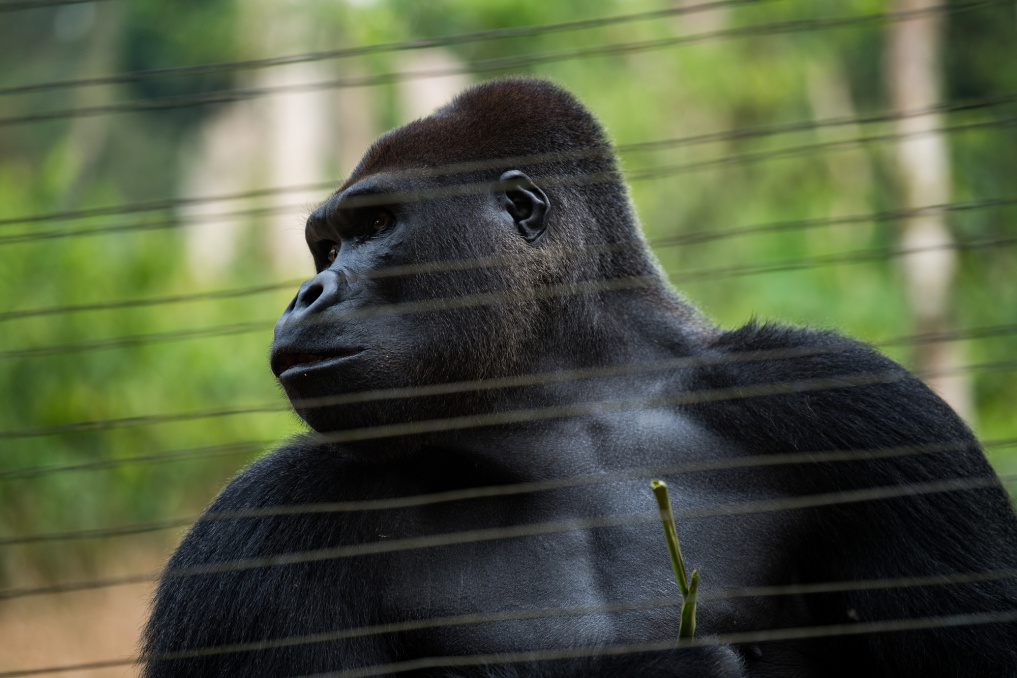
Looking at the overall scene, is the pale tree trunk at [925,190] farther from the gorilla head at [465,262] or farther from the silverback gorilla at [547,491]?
the silverback gorilla at [547,491]

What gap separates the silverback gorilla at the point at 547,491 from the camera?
228 centimetres

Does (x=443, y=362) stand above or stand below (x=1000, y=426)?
above

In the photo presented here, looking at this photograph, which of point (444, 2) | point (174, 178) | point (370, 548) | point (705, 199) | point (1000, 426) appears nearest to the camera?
point (370, 548)

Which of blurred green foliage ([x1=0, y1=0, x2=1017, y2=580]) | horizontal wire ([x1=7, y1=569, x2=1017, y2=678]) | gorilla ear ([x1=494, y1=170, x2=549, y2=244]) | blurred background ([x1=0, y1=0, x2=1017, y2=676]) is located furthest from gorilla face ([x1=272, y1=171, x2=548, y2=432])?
blurred green foliage ([x1=0, y1=0, x2=1017, y2=580])

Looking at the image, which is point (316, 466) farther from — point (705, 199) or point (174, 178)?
point (174, 178)

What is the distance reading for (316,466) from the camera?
254 centimetres

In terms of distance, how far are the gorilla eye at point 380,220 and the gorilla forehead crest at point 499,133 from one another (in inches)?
7.1

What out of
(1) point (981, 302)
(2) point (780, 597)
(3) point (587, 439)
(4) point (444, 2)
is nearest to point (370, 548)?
(3) point (587, 439)

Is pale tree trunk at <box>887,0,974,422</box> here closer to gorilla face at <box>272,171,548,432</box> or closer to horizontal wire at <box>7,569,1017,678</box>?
horizontal wire at <box>7,569,1017,678</box>

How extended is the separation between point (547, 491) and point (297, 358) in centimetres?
67

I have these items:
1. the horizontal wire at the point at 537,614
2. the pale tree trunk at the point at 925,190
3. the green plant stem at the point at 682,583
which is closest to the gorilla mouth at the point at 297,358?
the horizontal wire at the point at 537,614

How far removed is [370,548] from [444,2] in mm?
15088

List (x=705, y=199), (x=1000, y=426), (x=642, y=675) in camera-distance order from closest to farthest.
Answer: (x=642, y=675) → (x=1000, y=426) → (x=705, y=199)

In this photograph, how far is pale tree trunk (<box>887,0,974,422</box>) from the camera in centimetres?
912
